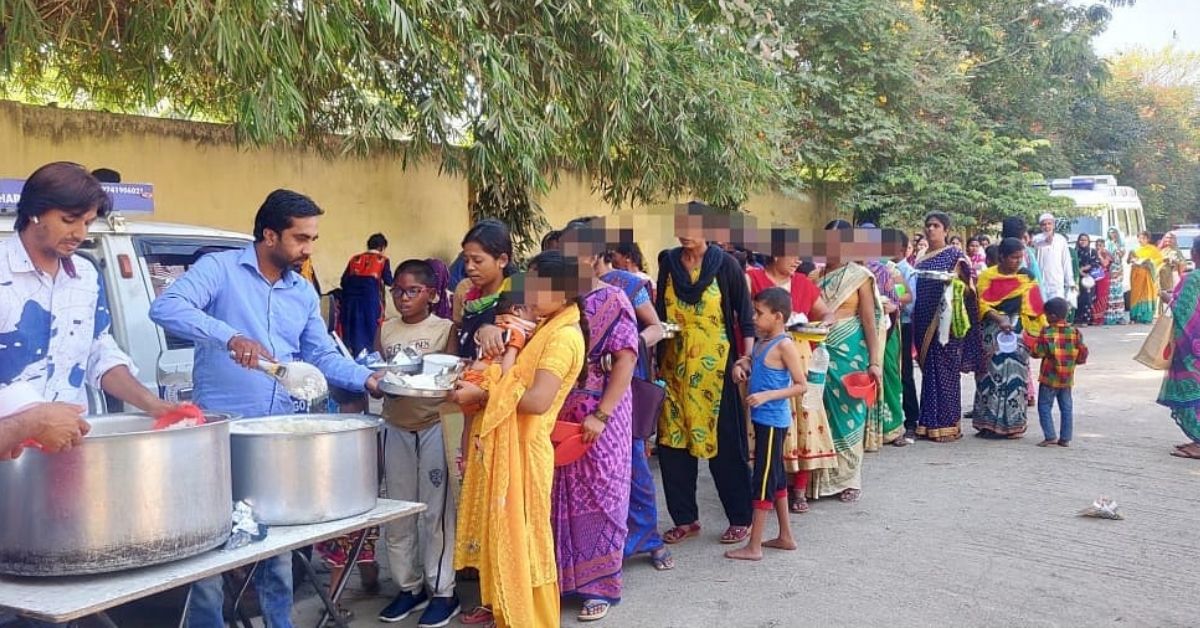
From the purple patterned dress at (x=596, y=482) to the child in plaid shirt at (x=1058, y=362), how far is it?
5.01m

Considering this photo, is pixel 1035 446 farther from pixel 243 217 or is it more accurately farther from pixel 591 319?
pixel 243 217

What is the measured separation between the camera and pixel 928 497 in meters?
6.71

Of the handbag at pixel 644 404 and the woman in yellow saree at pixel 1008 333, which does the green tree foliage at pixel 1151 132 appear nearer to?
the woman in yellow saree at pixel 1008 333

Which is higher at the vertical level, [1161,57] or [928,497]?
[1161,57]

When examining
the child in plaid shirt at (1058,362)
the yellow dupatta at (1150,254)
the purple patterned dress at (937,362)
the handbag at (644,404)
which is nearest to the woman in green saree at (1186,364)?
the child in plaid shirt at (1058,362)

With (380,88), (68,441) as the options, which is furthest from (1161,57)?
(68,441)

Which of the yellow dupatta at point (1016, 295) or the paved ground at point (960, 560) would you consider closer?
the paved ground at point (960, 560)

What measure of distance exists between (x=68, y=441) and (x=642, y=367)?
3.23m

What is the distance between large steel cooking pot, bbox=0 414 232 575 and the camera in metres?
2.52

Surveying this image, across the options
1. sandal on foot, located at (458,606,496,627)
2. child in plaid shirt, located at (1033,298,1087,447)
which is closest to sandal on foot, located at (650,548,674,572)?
sandal on foot, located at (458,606,496,627)

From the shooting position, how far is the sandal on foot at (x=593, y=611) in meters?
4.52

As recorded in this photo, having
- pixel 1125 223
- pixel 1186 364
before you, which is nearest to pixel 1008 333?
pixel 1186 364

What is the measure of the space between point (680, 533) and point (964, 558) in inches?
57.8

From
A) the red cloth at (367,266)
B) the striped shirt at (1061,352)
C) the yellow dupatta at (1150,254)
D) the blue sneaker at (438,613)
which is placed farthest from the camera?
the yellow dupatta at (1150,254)
